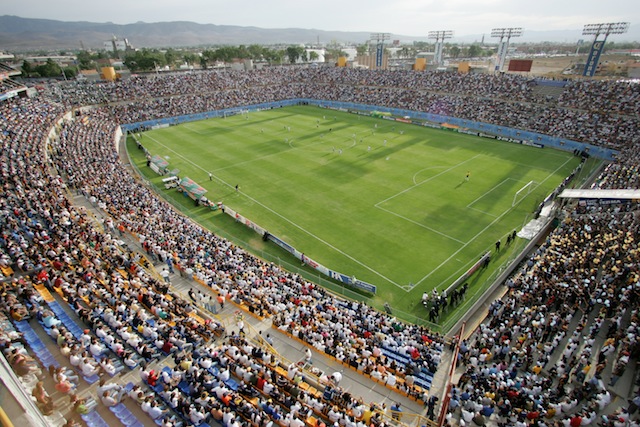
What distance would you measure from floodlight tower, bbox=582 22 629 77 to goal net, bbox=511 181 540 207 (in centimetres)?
4296

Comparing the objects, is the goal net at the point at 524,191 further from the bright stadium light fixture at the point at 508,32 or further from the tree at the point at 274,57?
the tree at the point at 274,57

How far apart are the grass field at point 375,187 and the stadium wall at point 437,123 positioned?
7.88 feet

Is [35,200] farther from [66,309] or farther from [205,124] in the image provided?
[205,124]

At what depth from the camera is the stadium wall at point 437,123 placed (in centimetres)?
5194

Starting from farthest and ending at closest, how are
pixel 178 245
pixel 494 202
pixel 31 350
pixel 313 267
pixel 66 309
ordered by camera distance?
pixel 494 202 → pixel 313 267 → pixel 178 245 → pixel 66 309 → pixel 31 350

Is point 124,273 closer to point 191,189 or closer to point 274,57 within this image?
point 191,189

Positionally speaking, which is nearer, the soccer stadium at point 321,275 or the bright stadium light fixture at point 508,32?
the soccer stadium at point 321,275

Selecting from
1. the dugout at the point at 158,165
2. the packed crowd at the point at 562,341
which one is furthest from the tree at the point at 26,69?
the packed crowd at the point at 562,341

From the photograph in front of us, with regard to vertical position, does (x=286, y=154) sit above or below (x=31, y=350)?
below

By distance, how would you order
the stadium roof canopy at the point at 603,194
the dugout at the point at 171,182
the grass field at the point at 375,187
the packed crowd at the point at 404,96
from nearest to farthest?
the stadium roof canopy at the point at 603,194 → the grass field at the point at 375,187 → the dugout at the point at 171,182 → the packed crowd at the point at 404,96

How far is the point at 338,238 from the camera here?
3197cm

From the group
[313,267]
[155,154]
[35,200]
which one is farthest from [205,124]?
[313,267]

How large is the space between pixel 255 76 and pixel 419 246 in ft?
257

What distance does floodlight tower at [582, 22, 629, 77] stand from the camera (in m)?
63.1
